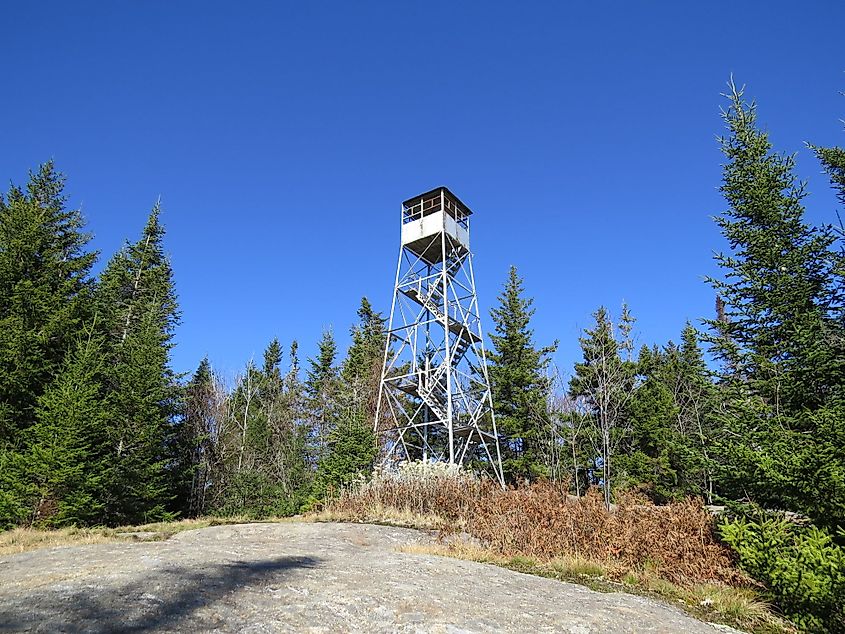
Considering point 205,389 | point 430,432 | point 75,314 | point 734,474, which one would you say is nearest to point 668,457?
point 430,432

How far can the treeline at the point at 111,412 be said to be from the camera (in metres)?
13.7

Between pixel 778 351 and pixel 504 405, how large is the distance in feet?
57.2

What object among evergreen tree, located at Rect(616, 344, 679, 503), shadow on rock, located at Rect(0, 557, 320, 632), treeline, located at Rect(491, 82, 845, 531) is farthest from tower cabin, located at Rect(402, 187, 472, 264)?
shadow on rock, located at Rect(0, 557, 320, 632)

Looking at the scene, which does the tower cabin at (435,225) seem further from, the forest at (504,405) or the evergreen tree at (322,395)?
the evergreen tree at (322,395)

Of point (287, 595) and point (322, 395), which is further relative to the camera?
point (322, 395)

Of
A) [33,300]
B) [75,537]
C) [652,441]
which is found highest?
[33,300]

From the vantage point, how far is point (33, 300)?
16875 millimetres

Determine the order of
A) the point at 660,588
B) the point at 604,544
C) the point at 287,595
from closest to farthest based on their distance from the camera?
the point at 287,595
the point at 660,588
the point at 604,544

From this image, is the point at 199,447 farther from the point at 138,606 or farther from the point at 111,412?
the point at 138,606

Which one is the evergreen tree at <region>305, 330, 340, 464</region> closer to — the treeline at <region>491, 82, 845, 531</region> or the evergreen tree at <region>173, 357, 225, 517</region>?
the evergreen tree at <region>173, 357, 225, 517</region>

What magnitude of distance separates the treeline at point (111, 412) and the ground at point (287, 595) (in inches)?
335

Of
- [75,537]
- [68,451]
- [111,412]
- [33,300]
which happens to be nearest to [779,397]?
[75,537]

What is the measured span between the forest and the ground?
2.49 meters

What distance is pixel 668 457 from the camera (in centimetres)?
2542
